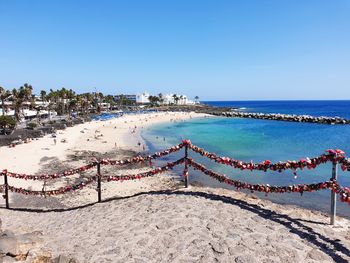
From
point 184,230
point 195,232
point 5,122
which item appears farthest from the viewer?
point 5,122

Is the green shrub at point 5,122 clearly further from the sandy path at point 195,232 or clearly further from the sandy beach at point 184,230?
the sandy path at point 195,232

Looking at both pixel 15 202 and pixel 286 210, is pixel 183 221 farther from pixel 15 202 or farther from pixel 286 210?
pixel 15 202

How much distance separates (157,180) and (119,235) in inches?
587

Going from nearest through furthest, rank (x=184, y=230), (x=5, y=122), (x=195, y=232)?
(x=195, y=232), (x=184, y=230), (x=5, y=122)

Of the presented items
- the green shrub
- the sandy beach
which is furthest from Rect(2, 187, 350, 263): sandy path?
the green shrub

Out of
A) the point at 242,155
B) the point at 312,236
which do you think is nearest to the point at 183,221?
the point at 312,236

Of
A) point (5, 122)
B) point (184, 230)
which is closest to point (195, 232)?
point (184, 230)

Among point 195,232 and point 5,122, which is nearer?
point 195,232

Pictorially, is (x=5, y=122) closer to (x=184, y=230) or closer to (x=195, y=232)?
(x=184, y=230)

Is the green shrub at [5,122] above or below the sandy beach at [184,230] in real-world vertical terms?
above

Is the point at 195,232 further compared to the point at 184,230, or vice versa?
the point at 184,230

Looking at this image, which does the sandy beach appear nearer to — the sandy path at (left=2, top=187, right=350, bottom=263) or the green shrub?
the sandy path at (left=2, top=187, right=350, bottom=263)

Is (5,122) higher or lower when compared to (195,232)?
higher

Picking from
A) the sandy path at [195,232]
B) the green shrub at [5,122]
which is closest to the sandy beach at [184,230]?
the sandy path at [195,232]
